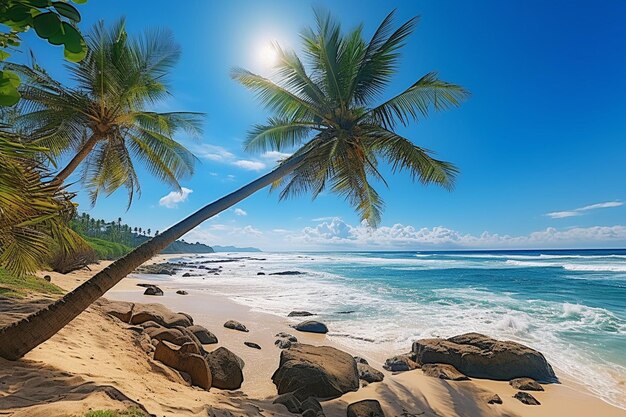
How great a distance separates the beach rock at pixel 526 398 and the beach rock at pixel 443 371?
1.08 metres

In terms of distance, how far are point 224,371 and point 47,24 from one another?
5745mm

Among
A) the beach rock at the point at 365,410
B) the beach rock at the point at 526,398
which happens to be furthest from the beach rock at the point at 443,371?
the beach rock at the point at 365,410

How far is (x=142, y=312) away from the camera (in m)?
7.85

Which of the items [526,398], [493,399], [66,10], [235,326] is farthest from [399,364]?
[66,10]

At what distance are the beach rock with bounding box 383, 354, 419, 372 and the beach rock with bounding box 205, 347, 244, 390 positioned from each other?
3.76m

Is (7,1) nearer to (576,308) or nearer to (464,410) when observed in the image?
(464,410)

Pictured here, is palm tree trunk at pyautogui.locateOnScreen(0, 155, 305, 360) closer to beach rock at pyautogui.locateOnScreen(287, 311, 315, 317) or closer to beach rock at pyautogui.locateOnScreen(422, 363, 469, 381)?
beach rock at pyautogui.locateOnScreen(422, 363, 469, 381)

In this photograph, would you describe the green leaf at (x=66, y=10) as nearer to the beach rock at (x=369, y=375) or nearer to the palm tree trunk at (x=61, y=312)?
the palm tree trunk at (x=61, y=312)

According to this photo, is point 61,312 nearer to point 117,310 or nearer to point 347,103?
point 117,310

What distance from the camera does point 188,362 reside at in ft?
16.7

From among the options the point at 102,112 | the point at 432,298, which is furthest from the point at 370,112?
the point at 432,298

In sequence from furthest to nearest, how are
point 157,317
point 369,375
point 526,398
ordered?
point 157,317 < point 369,375 < point 526,398

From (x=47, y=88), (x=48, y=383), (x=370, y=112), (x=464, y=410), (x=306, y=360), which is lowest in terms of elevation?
(x=464, y=410)

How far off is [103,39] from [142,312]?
23.5 feet
